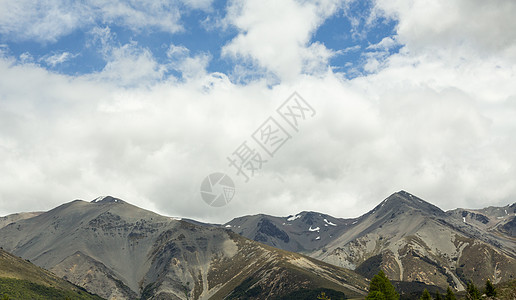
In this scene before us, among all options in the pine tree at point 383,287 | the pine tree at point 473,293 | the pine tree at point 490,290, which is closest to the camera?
the pine tree at point 490,290

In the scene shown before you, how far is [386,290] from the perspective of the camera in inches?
3703

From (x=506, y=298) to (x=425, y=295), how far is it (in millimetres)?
19547

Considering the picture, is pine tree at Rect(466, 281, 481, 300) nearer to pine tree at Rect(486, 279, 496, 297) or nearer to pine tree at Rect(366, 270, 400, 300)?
pine tree at Rect(486, 279, 496, 297)

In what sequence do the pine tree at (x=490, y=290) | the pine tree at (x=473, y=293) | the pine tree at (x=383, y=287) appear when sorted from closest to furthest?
1. the pine tree at (x=490, y=290)
2. the pine tree at (x=473, y=293)
3. the pine tree at (x=383, y=287)

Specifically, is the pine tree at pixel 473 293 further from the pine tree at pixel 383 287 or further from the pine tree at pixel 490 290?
the pine tree at pixel 383 287

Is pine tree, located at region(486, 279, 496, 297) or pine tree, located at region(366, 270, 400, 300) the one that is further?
pine tree, located at region(366, 270, 400, 300)

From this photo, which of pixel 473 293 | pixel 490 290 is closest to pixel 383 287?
pixel 473 293

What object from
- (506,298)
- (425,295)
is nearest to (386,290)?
(425,295)

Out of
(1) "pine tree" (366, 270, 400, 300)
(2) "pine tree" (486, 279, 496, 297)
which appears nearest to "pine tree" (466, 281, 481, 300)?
(2) "pine tree" (486, 279, 496, 297)

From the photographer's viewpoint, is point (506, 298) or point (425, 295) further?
point (425, 295)

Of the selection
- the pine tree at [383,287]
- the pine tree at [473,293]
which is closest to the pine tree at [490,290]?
the pine tree at [473,293]

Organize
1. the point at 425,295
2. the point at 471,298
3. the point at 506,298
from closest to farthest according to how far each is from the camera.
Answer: the point at 506,298 → the point at 471,298 → the point at 425,295

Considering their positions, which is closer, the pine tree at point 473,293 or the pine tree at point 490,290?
the pine tree at point 490,290

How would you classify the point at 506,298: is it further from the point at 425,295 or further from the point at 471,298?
the point at 425,295
